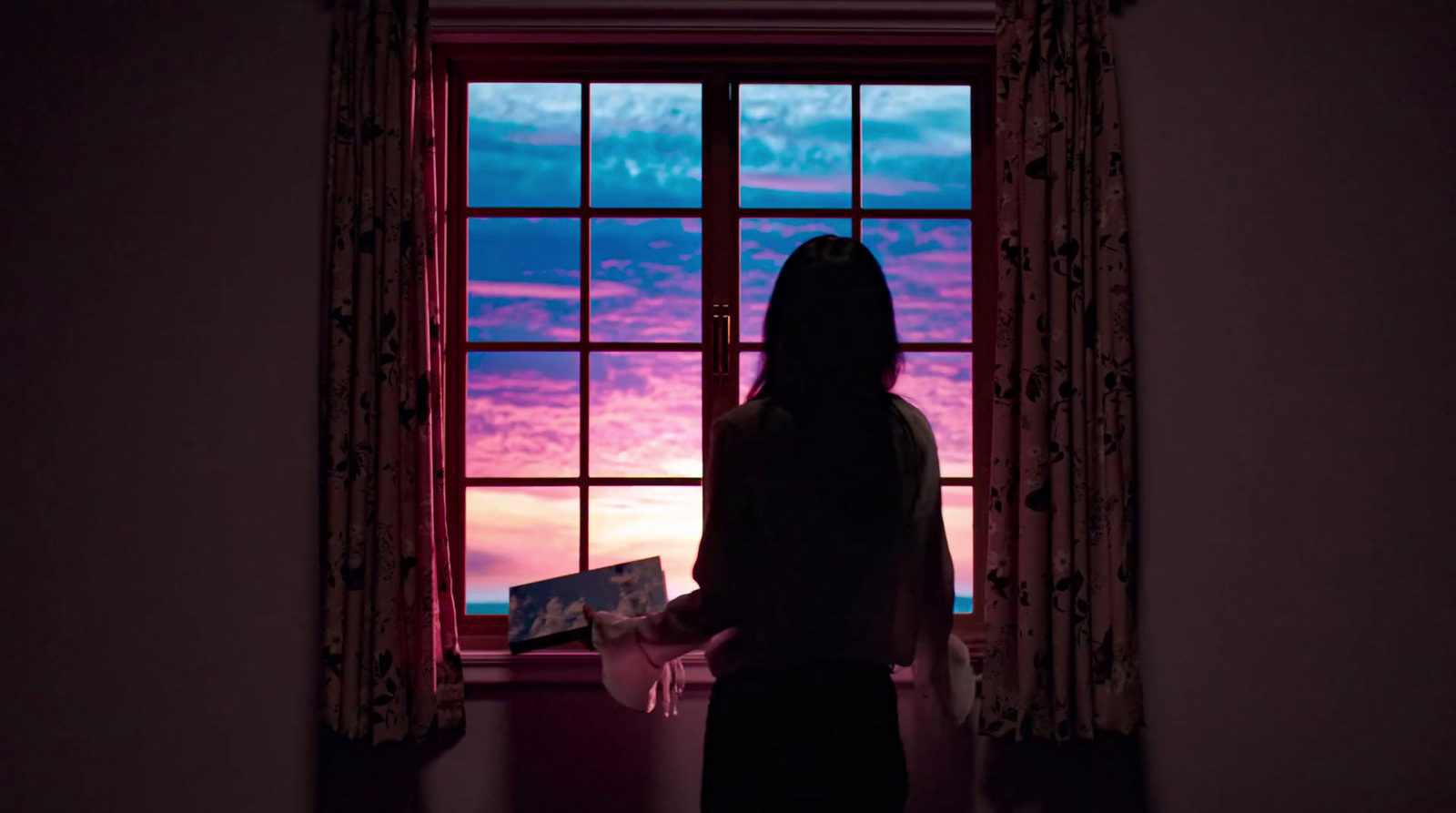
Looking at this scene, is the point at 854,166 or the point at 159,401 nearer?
the point at 159,401

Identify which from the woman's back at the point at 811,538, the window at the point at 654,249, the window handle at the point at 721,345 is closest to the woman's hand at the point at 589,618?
the woman's back at the point at 811,538

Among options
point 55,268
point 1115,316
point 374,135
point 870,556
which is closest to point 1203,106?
point 1115,316

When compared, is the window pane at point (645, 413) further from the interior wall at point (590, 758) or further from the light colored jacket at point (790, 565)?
the light colored jacket at point (790, 565)

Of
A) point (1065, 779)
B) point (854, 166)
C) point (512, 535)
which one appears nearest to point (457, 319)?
point (512, 535)

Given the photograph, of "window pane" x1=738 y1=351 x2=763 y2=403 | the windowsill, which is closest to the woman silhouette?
the windowsill

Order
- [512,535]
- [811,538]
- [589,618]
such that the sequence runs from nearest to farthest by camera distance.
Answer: [811,538], [589,618], [512,535]

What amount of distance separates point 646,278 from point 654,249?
0.28 ft

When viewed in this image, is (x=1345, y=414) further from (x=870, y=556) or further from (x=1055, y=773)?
(x=870, y=556)

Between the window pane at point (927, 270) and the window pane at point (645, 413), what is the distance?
23.8 inches

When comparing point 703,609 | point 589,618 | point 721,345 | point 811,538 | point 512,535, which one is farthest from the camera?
point 512,535

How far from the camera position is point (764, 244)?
2.27 m

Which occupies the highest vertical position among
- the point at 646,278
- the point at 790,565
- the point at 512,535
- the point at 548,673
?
the point at 646,278

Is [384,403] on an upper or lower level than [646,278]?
lower

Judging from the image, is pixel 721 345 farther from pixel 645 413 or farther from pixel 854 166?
pixel 854 166
